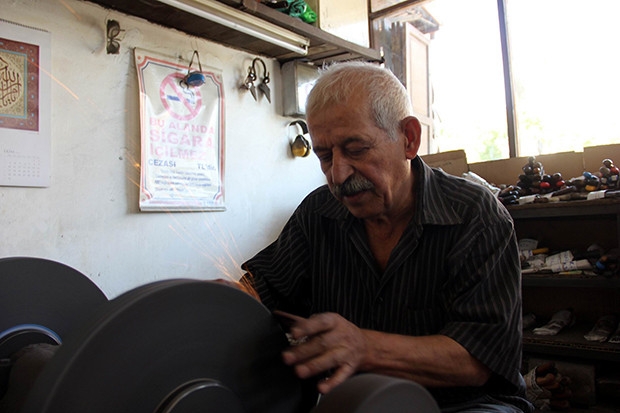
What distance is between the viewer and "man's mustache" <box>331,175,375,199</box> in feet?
4.54

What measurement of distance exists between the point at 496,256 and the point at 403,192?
34cm

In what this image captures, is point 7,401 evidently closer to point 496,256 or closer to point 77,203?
point 496,256

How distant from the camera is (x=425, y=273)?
4.47 ft

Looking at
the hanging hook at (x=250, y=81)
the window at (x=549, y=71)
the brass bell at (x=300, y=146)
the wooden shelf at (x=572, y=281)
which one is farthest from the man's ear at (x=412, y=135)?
the window at (x=549, y=71)

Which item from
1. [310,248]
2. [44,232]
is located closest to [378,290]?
[310,248]

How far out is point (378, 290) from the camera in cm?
142

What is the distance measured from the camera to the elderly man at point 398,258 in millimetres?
1130

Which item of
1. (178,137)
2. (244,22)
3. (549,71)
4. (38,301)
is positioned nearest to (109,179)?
(178,137)

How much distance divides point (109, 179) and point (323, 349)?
188cm

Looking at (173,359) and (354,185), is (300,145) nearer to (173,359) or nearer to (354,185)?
(354,185)

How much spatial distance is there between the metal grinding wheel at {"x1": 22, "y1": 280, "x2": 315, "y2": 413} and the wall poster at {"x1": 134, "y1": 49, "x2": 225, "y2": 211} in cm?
182

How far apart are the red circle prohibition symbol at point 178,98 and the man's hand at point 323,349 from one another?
2.07m

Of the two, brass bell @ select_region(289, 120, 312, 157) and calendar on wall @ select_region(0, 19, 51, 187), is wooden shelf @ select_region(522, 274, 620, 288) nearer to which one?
brass bell @ select_region(289, 120, 312, 157)

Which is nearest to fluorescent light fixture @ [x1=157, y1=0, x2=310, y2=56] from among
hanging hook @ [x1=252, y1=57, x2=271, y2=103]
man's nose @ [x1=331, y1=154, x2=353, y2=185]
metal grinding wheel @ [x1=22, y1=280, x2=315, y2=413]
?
hanging hook @ [x1=252, y1=57, x2=271, y2=103]
